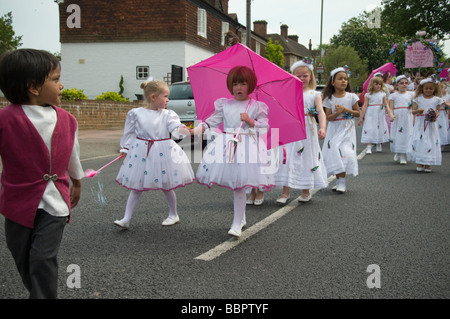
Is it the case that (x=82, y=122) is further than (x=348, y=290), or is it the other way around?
(x=82, y=122)

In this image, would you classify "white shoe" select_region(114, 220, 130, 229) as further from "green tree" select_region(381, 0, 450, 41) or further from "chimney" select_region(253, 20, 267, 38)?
A: "chimney" select_region(253, 20, 267, 38)

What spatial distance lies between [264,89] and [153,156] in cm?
146

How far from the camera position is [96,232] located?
16.1ft

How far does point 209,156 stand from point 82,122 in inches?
581

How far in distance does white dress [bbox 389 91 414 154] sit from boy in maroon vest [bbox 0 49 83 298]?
32.8ft

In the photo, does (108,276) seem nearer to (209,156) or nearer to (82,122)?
(209,156)

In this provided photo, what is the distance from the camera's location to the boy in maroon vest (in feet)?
8.39

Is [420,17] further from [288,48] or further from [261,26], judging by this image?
[288,48]

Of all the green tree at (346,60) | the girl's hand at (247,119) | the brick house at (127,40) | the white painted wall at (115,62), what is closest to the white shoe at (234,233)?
the girl's hand at (247,119)

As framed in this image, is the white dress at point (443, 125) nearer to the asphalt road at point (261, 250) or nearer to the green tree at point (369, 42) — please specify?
the asphalt road at point (261, 250)

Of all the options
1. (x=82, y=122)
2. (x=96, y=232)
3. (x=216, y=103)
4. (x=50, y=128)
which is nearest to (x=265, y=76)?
(x=216, y=103)

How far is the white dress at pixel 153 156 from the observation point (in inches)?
195

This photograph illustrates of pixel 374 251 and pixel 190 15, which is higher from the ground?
pixel 190 15

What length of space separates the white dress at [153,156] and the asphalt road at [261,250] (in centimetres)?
54
